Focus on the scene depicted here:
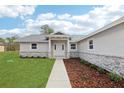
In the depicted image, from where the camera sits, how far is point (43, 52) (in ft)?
84.5

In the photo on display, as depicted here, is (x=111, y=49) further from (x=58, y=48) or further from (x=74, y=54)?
(x=74, y=54)

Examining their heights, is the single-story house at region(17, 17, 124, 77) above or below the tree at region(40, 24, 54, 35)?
below

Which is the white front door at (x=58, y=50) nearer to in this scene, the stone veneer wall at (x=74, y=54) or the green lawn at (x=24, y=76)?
the stone veneer wall at (x=74, y=54)

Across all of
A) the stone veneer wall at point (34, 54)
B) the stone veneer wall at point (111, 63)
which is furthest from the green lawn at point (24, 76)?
the stone veneer wall at point (34, 54)

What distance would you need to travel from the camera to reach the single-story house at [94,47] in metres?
10.0

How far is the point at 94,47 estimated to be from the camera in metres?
16.1

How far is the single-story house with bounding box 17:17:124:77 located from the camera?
1002 centimetres

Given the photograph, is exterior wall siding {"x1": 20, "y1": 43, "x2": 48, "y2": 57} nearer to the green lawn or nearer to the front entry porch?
the front entry porch

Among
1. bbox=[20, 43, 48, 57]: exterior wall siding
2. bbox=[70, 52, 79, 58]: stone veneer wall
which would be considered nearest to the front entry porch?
bbox=[20, 43, 48, 57]: exterior wall siding

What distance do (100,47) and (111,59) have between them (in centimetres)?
290

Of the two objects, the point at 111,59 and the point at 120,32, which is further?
the point at 111,59

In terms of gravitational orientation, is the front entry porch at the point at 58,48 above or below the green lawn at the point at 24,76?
above
